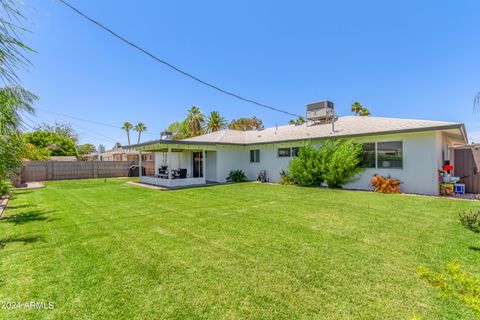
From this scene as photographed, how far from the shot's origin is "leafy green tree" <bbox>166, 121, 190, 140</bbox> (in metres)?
36.4

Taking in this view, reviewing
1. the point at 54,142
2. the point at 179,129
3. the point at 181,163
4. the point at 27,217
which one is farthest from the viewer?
the point at 179,129

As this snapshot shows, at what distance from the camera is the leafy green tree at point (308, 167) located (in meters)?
11.8

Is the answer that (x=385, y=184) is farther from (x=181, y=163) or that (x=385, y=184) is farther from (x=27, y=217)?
(x=181, y=163)

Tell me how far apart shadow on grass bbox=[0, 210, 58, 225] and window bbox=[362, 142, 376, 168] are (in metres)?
12.2

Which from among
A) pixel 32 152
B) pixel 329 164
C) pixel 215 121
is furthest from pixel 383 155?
pixel 215 121

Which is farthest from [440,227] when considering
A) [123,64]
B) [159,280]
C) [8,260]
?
[123,64]

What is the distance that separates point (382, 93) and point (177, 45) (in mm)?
15161

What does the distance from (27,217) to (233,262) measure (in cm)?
634

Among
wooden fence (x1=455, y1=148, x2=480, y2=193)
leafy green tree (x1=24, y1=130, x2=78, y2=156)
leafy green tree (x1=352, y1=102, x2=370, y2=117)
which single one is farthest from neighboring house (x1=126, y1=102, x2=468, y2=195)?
leafy green tree (x1=24, y1=130, x2=78, y2=156)

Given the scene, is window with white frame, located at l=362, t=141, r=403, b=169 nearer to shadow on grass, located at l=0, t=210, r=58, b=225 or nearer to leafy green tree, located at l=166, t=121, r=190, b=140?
shadow on grass, located at l=0, t=210, r=58, b=225

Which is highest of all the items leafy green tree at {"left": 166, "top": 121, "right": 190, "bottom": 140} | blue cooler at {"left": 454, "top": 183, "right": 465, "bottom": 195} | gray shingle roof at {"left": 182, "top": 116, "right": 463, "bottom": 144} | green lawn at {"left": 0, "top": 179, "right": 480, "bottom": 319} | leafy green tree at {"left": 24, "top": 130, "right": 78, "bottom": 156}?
leafy green tree at {"left": 166, "top": 121, "right": 190, "bottom": 140}

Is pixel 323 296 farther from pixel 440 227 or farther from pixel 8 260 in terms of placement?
pixel 8 260

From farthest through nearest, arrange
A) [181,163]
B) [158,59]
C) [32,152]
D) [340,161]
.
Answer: [181,163]
[340,161]
[32,152]
[158,59]

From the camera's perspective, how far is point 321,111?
14.4 m
